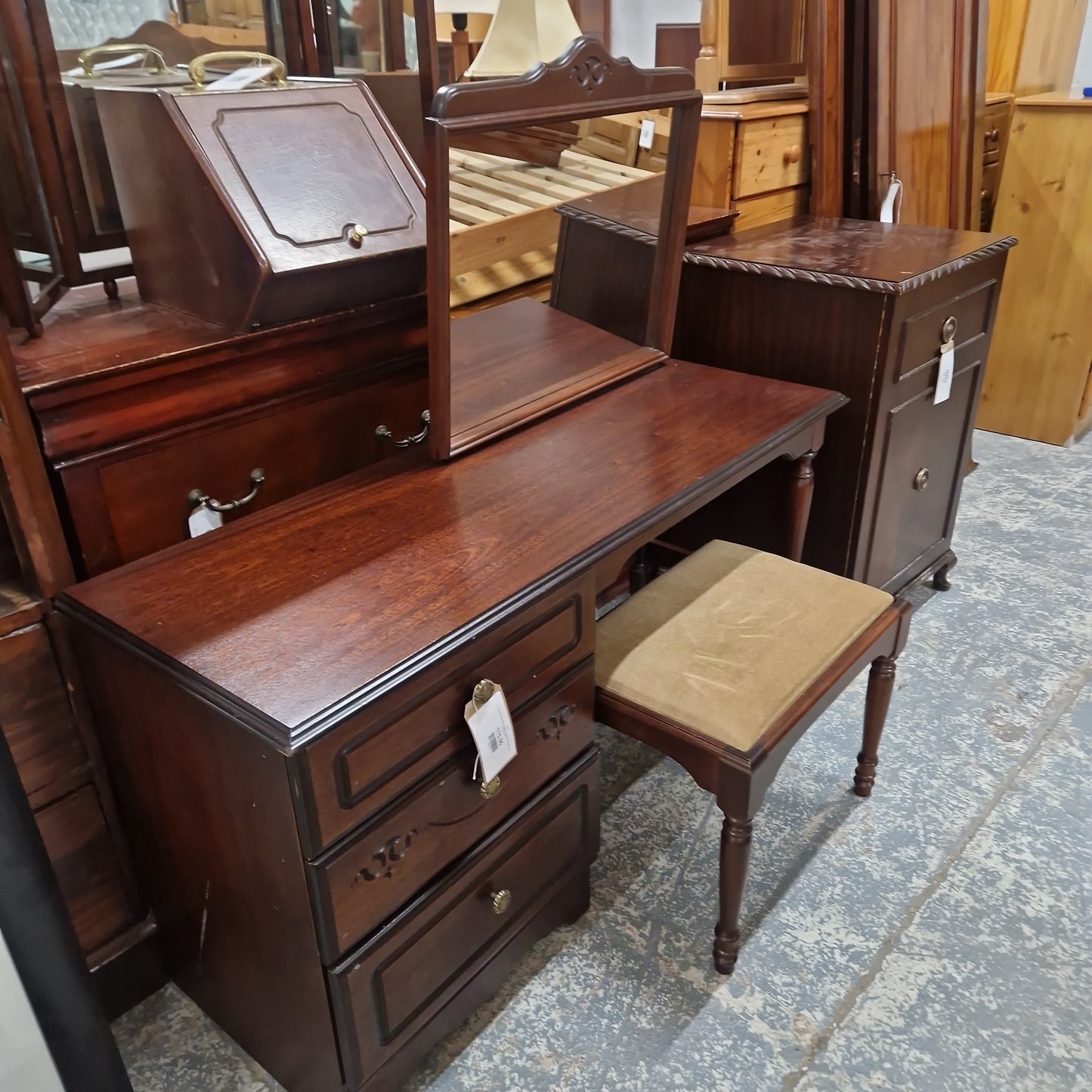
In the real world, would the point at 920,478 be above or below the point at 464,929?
above

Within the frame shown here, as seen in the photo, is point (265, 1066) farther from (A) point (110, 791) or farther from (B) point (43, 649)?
(B) point (43, 649)

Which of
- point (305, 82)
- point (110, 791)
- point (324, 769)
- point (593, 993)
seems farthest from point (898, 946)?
point (305, 82)

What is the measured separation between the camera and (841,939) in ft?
4.70

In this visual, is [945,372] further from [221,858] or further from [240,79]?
[221,858]

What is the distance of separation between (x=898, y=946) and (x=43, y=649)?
125 centimetres

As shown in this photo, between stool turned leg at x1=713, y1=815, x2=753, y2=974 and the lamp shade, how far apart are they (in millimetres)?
1196

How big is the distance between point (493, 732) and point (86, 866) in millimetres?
595

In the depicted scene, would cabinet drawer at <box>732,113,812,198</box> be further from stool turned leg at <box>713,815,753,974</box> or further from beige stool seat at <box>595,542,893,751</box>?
stool turned leg at <box>713,815,753,974</box>

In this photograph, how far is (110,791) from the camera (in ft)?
3.93

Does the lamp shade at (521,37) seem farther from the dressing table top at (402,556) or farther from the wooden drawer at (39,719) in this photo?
the wooden drawer at (39,719)

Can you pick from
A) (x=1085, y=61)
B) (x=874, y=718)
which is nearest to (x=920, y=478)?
(x=874, y=718)

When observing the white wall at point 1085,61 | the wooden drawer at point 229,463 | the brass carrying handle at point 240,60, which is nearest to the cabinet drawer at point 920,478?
the wooden drawer at point 229,463

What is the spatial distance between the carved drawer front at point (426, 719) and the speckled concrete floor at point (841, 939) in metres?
0.52

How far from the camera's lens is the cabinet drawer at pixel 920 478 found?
1879 millimetres
